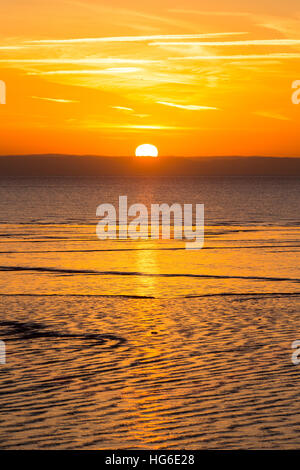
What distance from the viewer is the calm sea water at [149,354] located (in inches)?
433

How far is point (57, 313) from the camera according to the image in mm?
20781

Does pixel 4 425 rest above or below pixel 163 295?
below

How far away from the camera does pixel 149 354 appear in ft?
51.3

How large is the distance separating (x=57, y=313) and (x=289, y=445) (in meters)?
11.4

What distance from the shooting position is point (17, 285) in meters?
26.6

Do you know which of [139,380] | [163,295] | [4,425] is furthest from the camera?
[163,295]

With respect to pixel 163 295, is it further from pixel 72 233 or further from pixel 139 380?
pixel 72 233

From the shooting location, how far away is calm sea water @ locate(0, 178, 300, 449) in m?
11.0

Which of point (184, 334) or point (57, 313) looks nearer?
point (184, 334)

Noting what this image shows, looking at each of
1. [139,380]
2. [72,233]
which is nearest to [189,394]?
[139,380]

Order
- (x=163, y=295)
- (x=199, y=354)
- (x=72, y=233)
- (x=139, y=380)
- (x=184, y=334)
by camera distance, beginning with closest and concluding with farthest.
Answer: (x=139, y=380) < (x=199, y=354) < (x=184, y=334) < (x=163, y=295) < (x=72, y=233)

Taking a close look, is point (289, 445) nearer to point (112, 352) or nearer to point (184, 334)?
point (112, 352)
